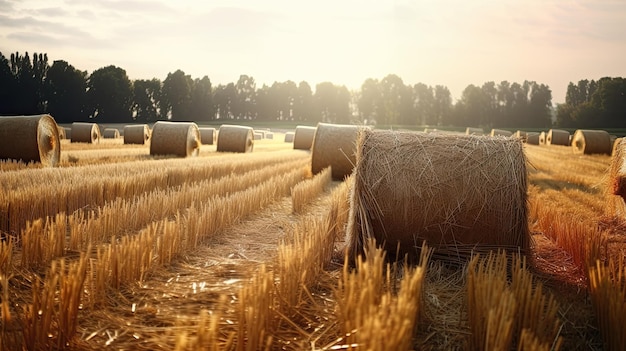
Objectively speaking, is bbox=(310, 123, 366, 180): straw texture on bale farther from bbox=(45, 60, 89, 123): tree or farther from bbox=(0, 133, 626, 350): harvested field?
bbox=(45, 60, 89, 123): tree

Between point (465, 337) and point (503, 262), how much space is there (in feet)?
2.24

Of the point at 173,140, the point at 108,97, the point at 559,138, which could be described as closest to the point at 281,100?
the point at 108,97

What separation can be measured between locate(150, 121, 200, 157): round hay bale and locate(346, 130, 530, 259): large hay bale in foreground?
39.7 feet

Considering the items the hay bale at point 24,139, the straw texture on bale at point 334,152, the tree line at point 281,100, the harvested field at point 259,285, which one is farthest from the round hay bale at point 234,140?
the tree line at point 281,100

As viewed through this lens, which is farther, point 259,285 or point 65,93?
point 65,93

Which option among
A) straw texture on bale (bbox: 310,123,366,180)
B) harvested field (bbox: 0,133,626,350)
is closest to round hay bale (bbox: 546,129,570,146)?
straw texture on bale (bbox: 310,123,366,180)

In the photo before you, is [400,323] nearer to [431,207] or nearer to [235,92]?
[431,207]

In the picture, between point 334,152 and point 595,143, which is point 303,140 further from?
point 595,143

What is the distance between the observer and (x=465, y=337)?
274cm

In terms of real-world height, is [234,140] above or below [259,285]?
above

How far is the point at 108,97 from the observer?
234ft

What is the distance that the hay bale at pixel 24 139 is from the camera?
1052 cm

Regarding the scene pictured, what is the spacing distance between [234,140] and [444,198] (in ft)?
58.0

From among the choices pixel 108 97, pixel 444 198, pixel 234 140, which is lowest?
pixel 234 140
